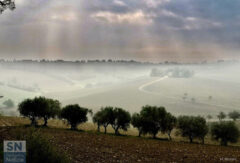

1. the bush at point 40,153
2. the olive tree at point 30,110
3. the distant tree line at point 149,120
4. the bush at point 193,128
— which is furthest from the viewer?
the olive tree at point 30,110

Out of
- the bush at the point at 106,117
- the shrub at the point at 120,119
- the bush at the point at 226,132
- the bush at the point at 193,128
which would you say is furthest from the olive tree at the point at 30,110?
the bush at the point at 226,132

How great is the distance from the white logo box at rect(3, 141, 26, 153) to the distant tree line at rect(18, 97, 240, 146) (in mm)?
72462

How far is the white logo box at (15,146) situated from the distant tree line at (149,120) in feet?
238

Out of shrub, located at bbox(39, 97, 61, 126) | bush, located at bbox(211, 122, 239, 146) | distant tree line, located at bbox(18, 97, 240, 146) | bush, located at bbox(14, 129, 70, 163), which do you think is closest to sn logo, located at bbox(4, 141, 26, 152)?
bush, located at bbox(14, 129, 70, 163)

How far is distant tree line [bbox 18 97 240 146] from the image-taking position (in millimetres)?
77875

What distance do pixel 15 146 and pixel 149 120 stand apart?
7298cm

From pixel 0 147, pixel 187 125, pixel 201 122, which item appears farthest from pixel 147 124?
pixel 0 147

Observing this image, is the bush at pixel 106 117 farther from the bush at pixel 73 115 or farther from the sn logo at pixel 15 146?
the sn logo at pixel 15 146

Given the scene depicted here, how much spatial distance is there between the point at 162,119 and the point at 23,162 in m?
75.5

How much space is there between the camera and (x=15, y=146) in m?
10.3

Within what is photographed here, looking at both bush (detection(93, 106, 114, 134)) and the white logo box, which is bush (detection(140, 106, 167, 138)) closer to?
bush (detection(93, 106, 114, 134))

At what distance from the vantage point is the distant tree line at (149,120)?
77.9m

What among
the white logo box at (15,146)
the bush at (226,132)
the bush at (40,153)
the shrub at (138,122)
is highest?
the white logo box at (15,146)

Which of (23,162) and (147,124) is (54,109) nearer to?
(147,124)
